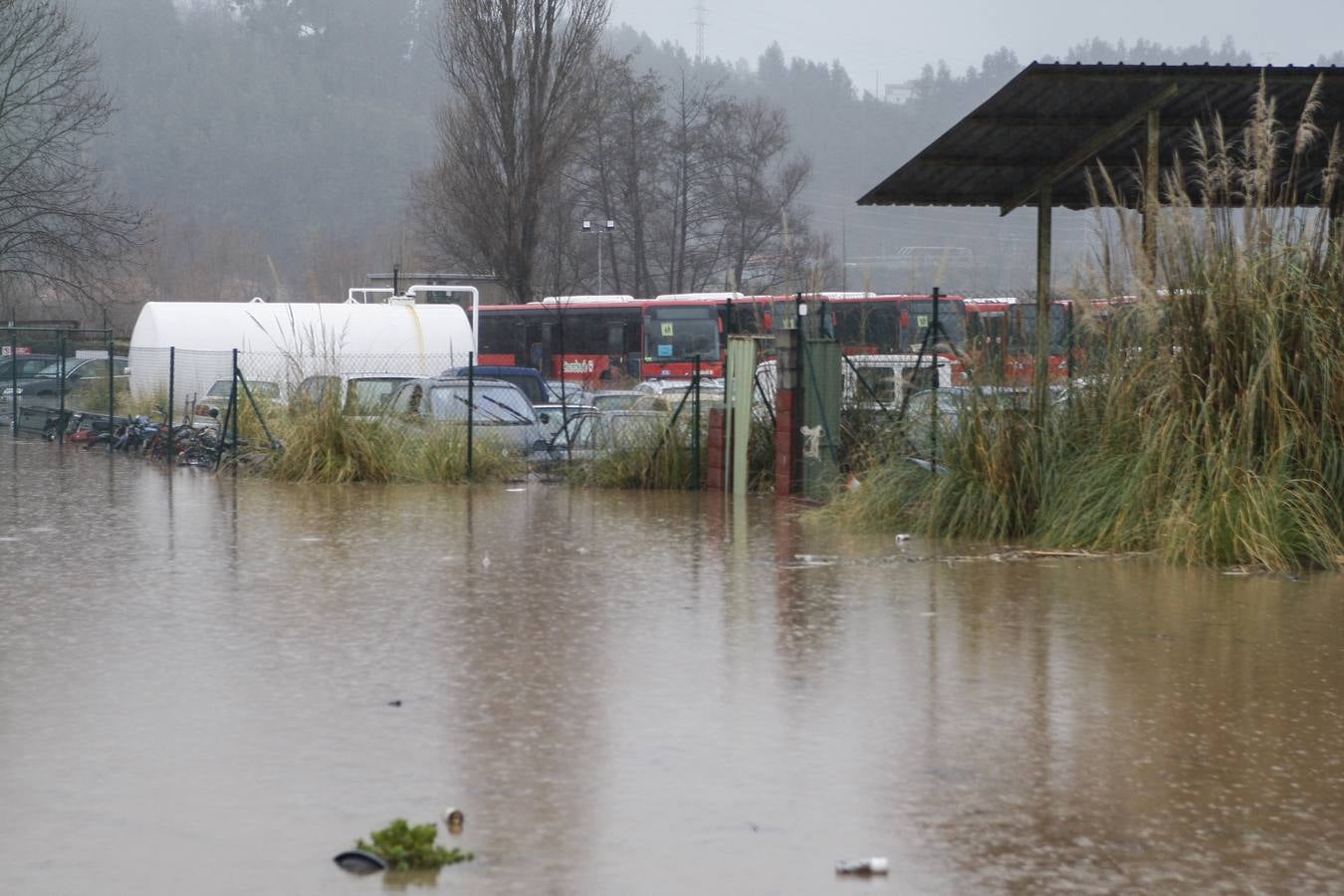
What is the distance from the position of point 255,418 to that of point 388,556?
32.2 feet

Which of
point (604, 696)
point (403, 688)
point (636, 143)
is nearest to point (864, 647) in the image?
point (604, 696)

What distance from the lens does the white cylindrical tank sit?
29.5 meters

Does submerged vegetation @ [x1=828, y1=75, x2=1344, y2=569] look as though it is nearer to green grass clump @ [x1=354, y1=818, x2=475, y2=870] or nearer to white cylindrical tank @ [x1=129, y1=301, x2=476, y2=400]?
green grass clump @ [x1=354, y1=818, x2=475, y2=870]

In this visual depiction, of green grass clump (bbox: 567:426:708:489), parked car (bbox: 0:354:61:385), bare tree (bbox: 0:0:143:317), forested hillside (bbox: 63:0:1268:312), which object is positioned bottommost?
green grass clump (bbox: 567:426:708:489)

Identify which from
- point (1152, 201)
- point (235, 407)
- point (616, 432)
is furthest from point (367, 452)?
point (1152, 201)

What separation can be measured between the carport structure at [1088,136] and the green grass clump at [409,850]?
8915 mm

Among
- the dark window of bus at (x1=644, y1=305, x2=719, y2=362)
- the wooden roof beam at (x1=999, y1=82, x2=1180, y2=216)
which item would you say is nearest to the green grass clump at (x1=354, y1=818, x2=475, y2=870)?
the wooden roof beam at (x1=999, y1=82, x2=1180, y2=216)

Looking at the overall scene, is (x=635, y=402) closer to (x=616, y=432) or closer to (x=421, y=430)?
(x=616, y=432)

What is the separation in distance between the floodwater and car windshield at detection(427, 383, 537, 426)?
26.8ft

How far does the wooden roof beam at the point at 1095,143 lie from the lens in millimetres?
14133

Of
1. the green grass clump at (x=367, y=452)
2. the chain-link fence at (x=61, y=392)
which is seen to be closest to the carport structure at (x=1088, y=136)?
the green grass clump at (x=367, y=452)

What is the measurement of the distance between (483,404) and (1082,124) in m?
9.14

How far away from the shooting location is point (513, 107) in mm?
36500

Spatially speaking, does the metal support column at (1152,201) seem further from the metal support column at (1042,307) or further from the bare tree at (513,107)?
the bare tree at (513,107)
